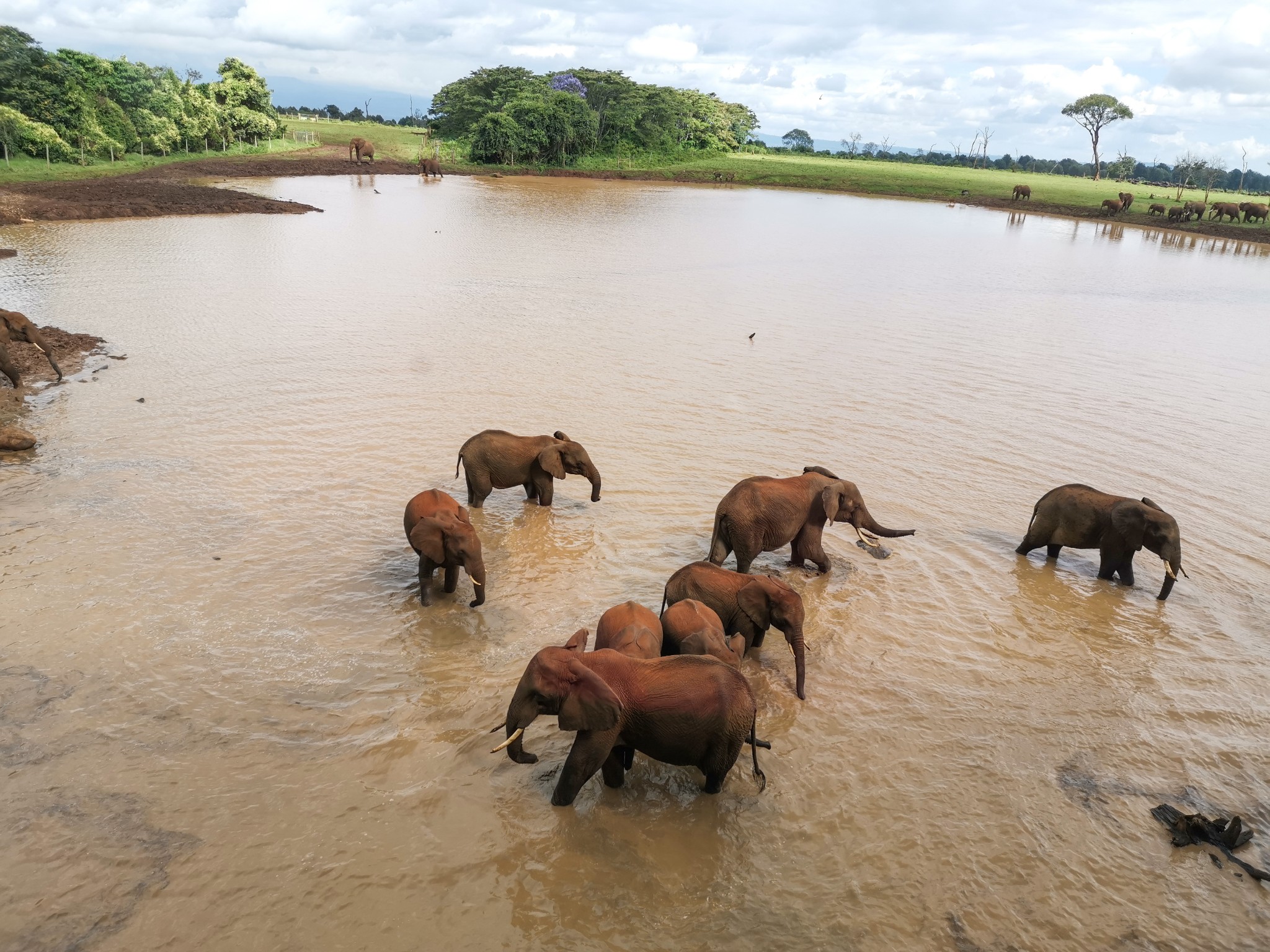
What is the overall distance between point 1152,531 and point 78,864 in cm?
918

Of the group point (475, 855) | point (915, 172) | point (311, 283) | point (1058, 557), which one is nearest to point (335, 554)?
point (475, 855)

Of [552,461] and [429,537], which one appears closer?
[429,537]

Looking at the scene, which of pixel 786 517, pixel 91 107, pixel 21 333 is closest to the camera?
pixel 786 517

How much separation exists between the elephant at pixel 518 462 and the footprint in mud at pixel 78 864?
4.81m

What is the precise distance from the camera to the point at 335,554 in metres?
8.23

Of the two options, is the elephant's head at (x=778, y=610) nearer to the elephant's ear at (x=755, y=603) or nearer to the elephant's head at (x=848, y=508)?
the elephant's ear at (x=755, y=603)

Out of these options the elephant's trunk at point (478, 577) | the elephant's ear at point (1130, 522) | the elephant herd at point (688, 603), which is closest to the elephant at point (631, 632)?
the elephant herd at point (688, 603)

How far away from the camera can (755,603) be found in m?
6.65

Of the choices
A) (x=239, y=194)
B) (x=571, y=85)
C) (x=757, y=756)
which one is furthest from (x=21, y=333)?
(x=571, y=85)

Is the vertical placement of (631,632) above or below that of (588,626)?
above

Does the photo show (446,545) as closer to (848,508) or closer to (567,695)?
(567,695)

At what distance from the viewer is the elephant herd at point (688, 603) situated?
500 centimetres

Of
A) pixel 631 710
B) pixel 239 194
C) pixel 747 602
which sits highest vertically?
pixel 239 194

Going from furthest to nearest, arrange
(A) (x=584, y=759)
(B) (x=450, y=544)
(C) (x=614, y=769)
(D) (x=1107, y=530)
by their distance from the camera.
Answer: (D) (x=1107, y=530) → (B) (x=450, y=544) → (C) (x=614, y=769) → (A) (x=584, y=759)
